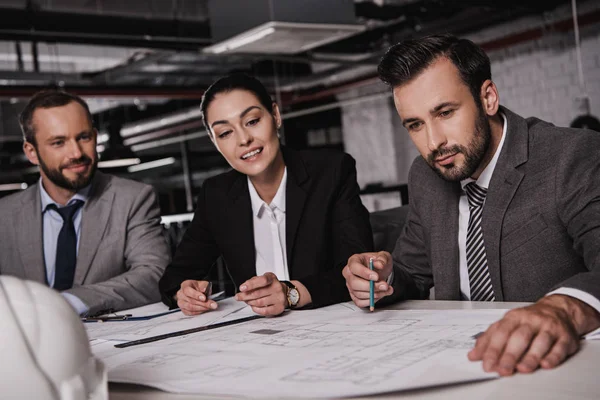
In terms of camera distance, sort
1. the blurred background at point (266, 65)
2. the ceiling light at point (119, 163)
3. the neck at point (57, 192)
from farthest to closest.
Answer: the ceiling light at point (119, 163) → the blurred background at point (266, 65) → the neck at point (57, 192)

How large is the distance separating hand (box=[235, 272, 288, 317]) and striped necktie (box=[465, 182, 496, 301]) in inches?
19.8

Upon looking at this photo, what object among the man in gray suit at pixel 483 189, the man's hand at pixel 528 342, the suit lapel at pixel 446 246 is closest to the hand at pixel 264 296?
the man in gray suit at pixel 483 189

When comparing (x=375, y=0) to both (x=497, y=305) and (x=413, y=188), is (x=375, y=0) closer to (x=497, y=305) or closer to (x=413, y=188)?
(x=413, y=188)

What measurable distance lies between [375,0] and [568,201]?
201 inches

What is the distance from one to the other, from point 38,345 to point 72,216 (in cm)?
181

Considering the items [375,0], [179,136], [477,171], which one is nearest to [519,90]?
[375,0]

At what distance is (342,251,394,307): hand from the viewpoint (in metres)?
1.46

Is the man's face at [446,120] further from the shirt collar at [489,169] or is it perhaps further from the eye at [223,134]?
the eye at [223,134]

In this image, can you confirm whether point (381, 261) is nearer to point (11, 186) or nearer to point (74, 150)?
point (74, 150)

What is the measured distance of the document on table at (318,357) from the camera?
2.94 ft

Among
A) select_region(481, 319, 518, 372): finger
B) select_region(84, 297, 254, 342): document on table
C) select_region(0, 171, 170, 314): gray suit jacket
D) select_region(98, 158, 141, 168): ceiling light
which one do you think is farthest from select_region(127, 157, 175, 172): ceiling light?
select_region(481, 319, 518, 372): finger

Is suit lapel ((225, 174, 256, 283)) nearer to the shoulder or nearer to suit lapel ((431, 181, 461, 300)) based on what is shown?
the shoulder

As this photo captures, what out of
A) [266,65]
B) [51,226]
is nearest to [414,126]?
[51,226]

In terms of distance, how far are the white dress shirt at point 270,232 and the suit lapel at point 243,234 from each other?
0.04 m
